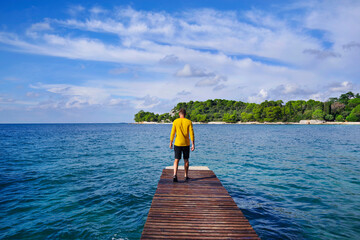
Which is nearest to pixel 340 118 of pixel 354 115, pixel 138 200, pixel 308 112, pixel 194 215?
pixel 354 115

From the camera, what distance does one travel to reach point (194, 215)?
5.56 meters

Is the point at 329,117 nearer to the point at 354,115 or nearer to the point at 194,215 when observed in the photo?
the point at 354,115

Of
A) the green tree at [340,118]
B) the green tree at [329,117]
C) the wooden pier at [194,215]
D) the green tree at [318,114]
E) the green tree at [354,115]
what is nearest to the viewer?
the wooden pier at [194,215]

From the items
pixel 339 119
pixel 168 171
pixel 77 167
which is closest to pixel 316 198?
pixel 168 171

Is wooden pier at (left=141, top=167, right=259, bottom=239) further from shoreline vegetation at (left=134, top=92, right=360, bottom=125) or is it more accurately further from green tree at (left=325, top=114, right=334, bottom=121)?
green tree at (left=325, top=114, right=334, bottom=121)

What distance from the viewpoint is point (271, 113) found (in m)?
166

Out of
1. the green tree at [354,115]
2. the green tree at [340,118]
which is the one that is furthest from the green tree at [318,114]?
the green tree at [354,115]

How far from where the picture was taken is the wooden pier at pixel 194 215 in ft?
15.1

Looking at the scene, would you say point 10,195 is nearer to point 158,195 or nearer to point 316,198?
point 158,195

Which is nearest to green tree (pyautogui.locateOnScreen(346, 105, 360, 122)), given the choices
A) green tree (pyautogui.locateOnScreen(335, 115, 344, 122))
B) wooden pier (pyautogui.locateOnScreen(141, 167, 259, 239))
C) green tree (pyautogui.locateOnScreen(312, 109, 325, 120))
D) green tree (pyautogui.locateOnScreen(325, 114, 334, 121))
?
green tree (pyautogui.locateOnScreen(335, 115, 344, 122))

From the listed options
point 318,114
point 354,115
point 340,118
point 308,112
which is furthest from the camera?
point 308,112

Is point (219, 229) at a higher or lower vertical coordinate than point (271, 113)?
lower

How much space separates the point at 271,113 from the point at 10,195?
176 m

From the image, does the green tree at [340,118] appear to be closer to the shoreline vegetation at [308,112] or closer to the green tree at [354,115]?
the shoreline vegetation at [308,112]
